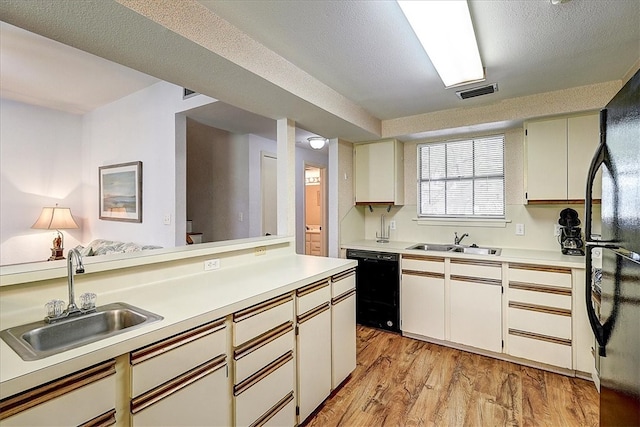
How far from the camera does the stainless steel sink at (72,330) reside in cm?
99

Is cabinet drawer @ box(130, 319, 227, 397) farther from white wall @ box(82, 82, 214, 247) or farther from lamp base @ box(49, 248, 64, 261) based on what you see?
lamp base @ box(49, 248, 64, 261)

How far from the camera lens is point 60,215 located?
4129 mm

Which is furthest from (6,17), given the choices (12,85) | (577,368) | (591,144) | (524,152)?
(577,368)

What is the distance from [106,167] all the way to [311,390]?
13.0 ft

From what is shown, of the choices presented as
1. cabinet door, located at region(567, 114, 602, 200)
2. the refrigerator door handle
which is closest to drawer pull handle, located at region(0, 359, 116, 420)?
the refrigerator door handle

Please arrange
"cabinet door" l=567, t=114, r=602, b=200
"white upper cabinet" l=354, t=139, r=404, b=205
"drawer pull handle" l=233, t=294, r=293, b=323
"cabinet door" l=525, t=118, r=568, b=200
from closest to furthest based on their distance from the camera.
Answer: "drawer pull handle" l=233, t=294, r=293, b=323 → "cabinet door" l=567, t=114, r=602, b=200 → "cabinet door" l=525, t=118, r=568, b=200 → "white upper cabinet" l=354, t=139, r=404, b=205

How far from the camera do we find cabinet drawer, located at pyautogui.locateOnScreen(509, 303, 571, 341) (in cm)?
246

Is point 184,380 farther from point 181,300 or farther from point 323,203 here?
point 323,203

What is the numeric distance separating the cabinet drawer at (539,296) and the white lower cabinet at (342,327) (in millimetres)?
1426

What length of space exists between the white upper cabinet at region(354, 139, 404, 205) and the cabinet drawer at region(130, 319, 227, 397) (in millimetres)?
2704

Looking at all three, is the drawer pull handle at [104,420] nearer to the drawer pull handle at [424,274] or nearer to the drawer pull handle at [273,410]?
the drawer pull handle at [273,410]

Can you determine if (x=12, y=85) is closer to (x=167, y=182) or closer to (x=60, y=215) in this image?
(x=60, y=215)

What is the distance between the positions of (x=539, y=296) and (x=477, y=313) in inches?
20.5

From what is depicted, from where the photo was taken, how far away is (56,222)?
161 inches
